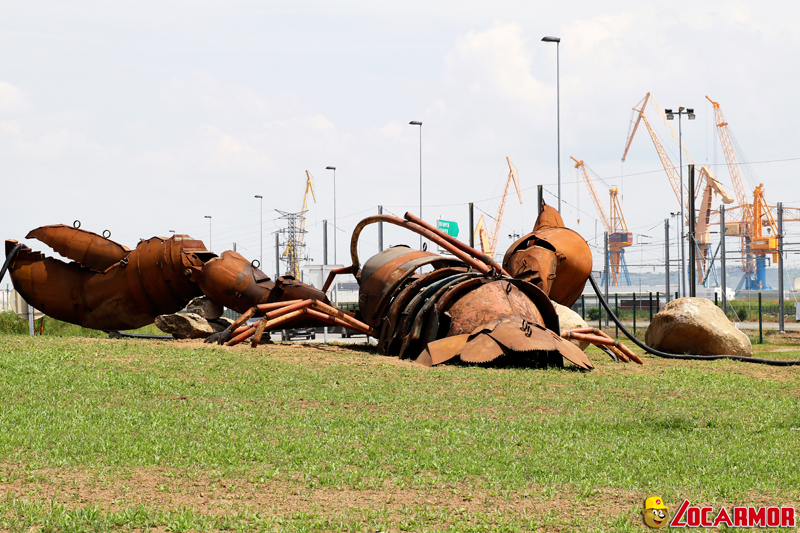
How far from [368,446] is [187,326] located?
12231 millimetres

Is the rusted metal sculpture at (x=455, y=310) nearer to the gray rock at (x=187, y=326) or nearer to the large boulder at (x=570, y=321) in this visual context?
the gray rock at (x=187, y=326)

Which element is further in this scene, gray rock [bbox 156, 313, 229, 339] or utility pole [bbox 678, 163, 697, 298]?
utility pole [bbox 678, 163, 697, 298]

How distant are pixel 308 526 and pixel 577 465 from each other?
2.53 meters

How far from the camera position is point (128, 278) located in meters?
16.9

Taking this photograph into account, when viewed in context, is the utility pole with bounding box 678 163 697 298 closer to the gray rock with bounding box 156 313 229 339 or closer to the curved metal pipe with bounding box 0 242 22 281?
the gray rock with bounding box 156 313 229 339

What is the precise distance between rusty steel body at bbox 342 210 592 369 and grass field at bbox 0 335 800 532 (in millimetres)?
851

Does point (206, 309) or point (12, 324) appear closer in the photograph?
point (12, 324)

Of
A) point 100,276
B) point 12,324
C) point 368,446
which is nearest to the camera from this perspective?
point 368,446

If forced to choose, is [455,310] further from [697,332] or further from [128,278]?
Answer: [697,332]

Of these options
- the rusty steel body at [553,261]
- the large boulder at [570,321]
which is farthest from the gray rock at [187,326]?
the large boulder at [570,321]

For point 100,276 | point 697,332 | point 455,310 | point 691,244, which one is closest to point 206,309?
point 100,276

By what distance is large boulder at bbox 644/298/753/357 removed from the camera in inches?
732

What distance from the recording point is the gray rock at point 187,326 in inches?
715

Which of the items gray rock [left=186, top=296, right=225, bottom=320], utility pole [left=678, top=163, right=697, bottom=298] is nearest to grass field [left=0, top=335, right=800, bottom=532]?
gray rock [left=186, top=296, right=225, bottom=320]
